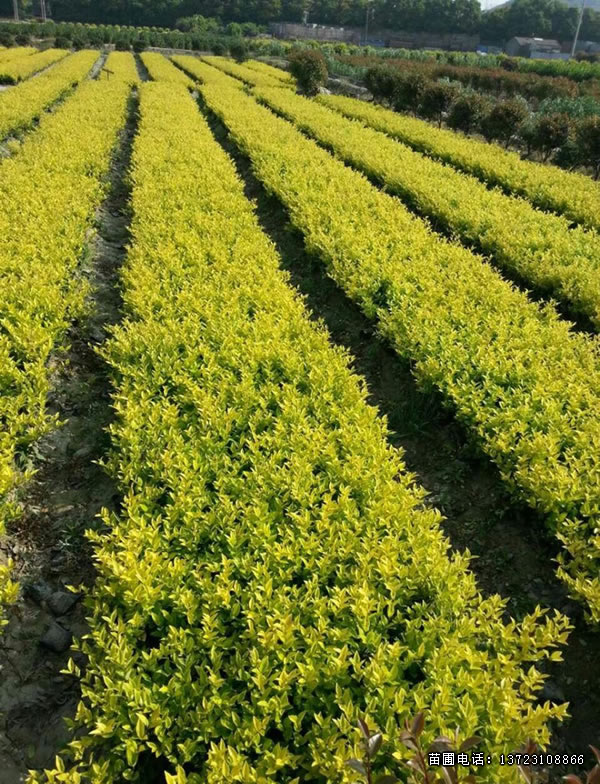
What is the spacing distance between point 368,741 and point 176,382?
3.48 m

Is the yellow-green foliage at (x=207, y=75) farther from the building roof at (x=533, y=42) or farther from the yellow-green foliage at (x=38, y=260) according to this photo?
the building roof at (x=533, y=42)

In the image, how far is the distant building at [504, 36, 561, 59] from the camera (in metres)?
80.6

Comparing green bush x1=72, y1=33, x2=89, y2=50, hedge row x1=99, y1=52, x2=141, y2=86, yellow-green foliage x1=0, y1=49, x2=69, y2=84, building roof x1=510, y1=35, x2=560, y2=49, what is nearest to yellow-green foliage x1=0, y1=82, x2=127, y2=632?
hedge row x1=99, y1=52, x2=141, y2=86

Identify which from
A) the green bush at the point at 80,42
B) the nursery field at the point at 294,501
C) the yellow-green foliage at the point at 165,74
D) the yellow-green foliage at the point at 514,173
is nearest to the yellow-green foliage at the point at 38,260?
the nursery field at the point at 294,501

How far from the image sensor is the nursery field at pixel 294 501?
7.80 ft

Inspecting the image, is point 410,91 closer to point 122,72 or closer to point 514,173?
point 514,173

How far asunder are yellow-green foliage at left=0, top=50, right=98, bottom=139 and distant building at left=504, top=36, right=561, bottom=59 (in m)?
77.0

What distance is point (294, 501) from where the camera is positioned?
3451 millimetres

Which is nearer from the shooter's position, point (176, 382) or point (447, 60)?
point (176, 382)

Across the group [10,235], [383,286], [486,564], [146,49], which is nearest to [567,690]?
[486,564]

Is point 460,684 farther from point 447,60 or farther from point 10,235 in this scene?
point 447,60

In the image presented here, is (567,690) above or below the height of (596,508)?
below

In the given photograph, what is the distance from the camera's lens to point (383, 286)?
6.79m

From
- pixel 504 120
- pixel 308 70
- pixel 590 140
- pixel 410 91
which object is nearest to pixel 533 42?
pixel 308 70
